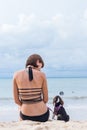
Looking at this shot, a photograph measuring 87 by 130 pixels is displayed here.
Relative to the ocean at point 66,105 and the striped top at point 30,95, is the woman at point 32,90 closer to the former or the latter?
the striped top at point 30,95

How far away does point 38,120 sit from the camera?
5703mm

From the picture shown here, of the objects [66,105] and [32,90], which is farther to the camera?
[66,105]

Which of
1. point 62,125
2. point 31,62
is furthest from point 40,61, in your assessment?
point 62,125

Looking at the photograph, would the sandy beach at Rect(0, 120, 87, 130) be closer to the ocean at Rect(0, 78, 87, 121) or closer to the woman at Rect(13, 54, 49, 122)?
the woman at Rect(13, 54, 49, 122)

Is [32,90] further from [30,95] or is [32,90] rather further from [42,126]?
[42,126]

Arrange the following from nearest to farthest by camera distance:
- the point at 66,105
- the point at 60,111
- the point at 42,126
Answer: the point at 42,126 < the point at 60,111 < the point at 66,105

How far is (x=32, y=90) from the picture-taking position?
553 centimetres

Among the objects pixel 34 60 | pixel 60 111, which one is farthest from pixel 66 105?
pixel 34 60

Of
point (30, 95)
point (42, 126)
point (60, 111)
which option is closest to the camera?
point (42, 126)

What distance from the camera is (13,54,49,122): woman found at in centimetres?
554

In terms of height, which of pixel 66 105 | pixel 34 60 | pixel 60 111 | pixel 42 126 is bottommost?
pixel 66 105

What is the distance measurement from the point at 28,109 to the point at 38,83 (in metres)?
0.37

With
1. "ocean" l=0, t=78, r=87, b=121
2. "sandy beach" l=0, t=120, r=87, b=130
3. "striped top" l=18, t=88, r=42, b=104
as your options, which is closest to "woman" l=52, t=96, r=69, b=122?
"ocean" l=0, t=78, r=87, b=121

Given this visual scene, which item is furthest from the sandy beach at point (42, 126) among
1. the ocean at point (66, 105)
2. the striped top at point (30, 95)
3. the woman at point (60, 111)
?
the ocean at point (66, 105)
